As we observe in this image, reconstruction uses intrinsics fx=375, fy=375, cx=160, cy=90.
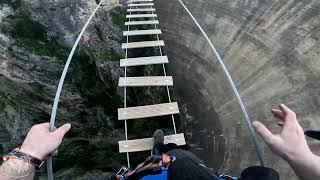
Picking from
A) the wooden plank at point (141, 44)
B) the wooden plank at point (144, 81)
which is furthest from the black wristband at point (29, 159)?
the wooden plank at point (141, 44)

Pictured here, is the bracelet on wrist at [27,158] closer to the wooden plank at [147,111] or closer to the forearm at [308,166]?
the forearm at [308,166]

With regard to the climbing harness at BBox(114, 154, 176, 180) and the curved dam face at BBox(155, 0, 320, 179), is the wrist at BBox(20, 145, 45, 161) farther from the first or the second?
the curved dam face at BBox(155, 0, 320, 179)

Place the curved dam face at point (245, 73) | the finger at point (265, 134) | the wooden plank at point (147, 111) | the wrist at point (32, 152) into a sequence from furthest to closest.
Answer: the curved dam face at point (245, 73) → the wooden plank at point (147, 111) → the finger at point (265, 134) → the wrist at point (32, 152)

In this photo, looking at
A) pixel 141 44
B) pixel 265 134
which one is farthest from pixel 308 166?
pixel 141 44

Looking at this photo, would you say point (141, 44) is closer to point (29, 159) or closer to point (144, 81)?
point (144, 81)

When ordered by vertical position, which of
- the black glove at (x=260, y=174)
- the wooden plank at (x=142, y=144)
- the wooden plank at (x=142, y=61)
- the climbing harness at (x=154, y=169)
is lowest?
the wooden plank at (x=142, y=144)
